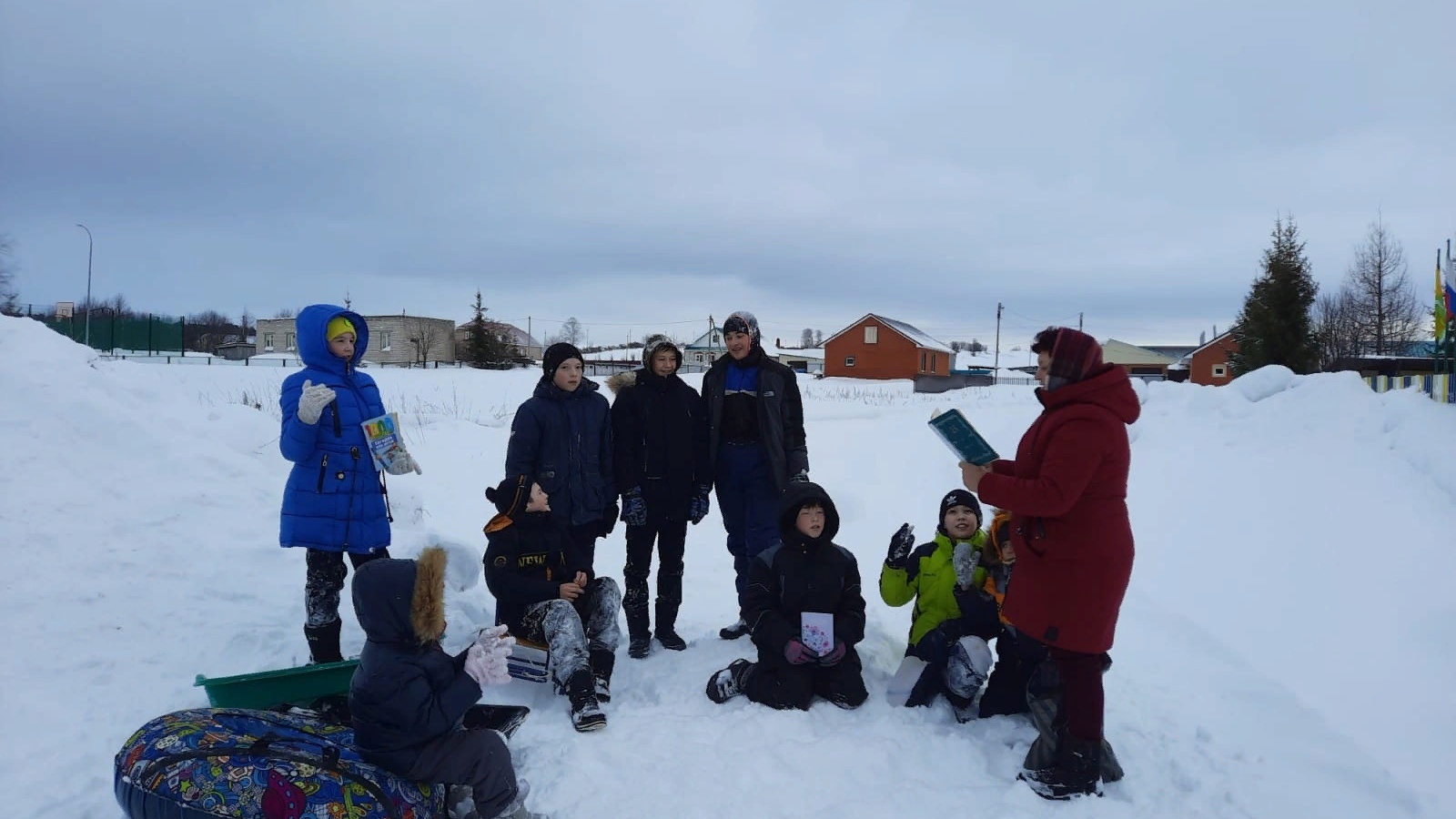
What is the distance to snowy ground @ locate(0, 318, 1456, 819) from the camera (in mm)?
3309

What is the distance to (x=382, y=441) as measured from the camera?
162 inches

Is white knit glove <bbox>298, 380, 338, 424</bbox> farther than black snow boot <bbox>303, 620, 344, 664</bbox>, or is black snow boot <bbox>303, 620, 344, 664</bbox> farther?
black snow boot <bbox>303, 620, 344, 664</bbox>

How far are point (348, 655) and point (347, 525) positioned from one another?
90 centimetres

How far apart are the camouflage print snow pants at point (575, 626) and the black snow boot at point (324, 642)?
0.97m

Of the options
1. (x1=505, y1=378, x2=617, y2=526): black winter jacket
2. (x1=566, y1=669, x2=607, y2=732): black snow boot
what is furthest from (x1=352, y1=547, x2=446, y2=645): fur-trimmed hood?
(x1=505, y1=378, x2=617, y2=526): black winter jacket

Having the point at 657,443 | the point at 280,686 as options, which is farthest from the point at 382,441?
the point at 657,443

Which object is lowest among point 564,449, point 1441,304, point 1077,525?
point 1077,525

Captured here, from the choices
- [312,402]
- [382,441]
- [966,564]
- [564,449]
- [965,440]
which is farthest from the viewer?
[564,449]

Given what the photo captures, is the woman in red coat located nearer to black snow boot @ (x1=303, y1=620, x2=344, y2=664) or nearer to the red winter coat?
the red winter coat

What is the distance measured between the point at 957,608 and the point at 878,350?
44.3m

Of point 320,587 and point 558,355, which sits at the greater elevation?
point 558,355

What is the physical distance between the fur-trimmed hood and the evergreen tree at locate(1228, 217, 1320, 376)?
2658cm

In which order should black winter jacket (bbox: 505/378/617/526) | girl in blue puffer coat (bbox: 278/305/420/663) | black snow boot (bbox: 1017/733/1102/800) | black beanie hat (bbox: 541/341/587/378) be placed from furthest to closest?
black beanie hat (bbox: 541/341/587/378)
black winter jacket (bbox: 505/378/617/526)
girl in blue puffer coat (bbox: 278/305/420/663)
black snow boot (bbox: 1017/733/1102/800)

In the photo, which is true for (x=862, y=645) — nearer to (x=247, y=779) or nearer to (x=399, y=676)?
(x=399, y=676)
